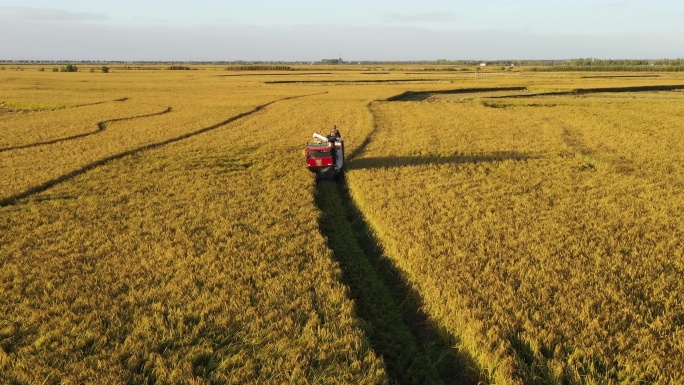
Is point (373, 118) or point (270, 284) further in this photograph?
point (373, 118)

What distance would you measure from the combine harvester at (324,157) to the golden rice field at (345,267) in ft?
1.23

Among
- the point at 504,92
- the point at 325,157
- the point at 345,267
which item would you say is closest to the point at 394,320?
the point at 345,267

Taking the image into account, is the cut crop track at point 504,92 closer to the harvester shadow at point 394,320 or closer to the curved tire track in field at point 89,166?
the curved tire track in field at point 89,166

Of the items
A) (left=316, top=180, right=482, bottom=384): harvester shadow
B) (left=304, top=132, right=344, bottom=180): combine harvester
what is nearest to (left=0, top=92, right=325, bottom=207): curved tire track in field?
(left=304, top=132, right=344, bottom=180): combine harvester

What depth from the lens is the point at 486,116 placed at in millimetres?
27906

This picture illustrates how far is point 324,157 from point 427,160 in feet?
13.1

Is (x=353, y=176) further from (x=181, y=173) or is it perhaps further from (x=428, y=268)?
(x=428, y=268)

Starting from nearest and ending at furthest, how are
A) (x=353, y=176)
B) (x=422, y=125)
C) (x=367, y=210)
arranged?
(x=367, y=210)
(x=353, y=176)
(x=422, y=125)

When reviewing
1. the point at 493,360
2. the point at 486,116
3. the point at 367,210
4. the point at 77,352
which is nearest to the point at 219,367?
the point at 77,352

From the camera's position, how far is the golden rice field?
5.12m

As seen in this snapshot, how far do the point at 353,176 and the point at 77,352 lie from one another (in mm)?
9199

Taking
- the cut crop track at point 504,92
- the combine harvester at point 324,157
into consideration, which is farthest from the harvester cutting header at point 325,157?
the cut crop track at point 504,92

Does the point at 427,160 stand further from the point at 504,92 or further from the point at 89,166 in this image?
the point at 504,92

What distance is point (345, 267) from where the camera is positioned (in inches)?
303
